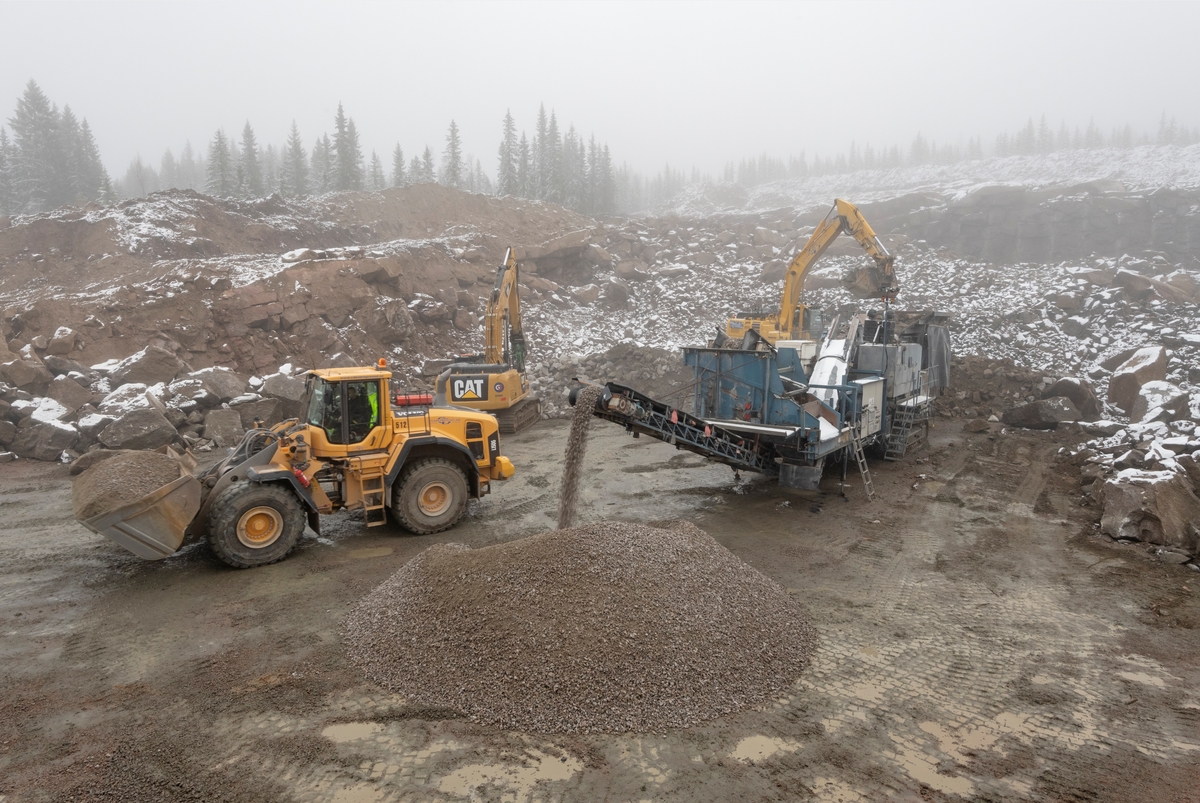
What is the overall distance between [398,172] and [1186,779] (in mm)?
65872

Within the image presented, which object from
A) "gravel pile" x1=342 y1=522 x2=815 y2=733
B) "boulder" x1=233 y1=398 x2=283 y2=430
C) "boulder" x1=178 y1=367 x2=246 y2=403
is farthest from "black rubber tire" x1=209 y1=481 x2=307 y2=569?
"boulder" x1=178 y1=367 x2=246 y2=403

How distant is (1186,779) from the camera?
4.17 m

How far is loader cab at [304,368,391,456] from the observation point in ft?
26.8

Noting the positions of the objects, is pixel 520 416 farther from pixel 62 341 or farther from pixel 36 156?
pixel 36 156

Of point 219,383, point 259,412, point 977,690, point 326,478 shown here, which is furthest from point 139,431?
point 977,690

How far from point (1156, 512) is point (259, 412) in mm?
15982

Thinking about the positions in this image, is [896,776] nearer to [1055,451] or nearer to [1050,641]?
[1050,641]

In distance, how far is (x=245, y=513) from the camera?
747 cm

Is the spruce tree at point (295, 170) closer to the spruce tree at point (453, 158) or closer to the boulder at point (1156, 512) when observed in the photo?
the spruce tree at point (453, 158)

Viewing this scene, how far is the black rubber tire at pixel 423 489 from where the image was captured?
8617mm

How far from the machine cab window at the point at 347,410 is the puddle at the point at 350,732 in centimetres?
426

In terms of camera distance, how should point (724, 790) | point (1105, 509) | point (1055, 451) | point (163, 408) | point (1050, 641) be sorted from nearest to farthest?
point (724, 790)
point (1050, 641)
point (1105, 509)
point (1055, 451)
point (163, 408)

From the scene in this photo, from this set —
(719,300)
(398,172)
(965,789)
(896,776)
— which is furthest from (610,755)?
(398,172)

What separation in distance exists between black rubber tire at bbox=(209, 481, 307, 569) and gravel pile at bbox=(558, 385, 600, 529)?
317cm
